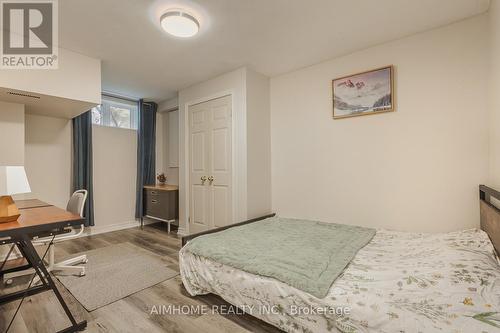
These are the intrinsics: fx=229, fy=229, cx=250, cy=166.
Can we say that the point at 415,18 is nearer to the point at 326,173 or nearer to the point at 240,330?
the point at 326,173

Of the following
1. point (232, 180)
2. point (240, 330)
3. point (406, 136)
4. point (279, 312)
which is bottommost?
point (240, 330)

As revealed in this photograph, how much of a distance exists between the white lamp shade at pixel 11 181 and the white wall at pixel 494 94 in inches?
137

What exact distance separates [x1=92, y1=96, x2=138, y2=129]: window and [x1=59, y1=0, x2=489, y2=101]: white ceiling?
1.18 meters

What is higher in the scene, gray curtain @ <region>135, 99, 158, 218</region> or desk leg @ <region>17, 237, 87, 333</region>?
gray curtain @ <region>135, 99, 158, 218</region>

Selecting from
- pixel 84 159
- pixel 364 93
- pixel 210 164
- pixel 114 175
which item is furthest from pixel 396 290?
pixel 114 175

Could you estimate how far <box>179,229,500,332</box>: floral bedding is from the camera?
3.57 ft

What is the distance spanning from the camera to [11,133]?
273cm

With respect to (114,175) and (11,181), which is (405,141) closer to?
(11,181)

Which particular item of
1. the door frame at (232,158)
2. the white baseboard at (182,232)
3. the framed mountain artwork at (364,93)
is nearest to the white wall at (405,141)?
the framed mountain artwork at (364,93)

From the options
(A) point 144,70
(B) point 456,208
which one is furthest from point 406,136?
(A) point 144,70

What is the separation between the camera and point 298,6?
195 cm

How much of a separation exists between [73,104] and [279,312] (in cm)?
322

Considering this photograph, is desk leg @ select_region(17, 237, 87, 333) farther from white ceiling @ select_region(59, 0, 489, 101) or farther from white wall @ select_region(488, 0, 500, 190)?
white wall @ select_region(488, 0, 500, 190)

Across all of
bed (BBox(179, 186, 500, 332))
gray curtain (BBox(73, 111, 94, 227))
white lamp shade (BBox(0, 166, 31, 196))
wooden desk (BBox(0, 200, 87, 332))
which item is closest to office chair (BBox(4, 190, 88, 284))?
wooden desk (BBox(0, 200, 87, 332))
